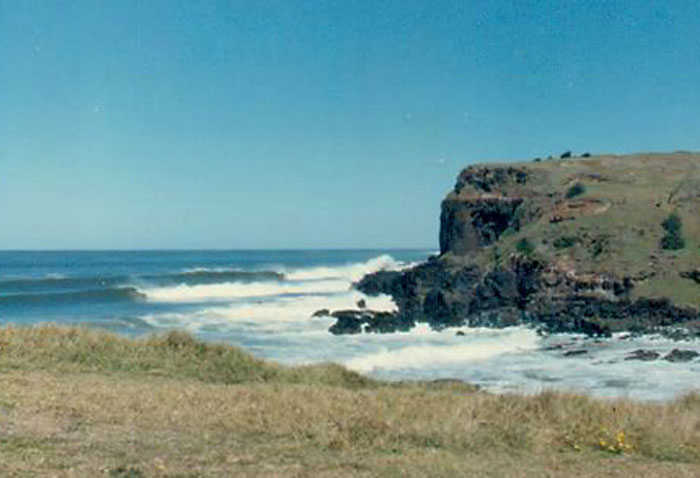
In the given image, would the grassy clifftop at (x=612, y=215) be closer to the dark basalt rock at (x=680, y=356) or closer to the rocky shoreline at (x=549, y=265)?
the rocky shoreline at (x=549, y=265)

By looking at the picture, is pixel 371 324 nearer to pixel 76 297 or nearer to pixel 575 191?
pixel 575 191

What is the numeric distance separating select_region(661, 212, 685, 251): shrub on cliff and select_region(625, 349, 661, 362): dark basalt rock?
19.0 meters

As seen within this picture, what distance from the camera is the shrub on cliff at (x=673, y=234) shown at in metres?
49.5

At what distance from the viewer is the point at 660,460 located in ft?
35.4

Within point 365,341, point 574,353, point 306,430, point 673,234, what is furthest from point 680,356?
point 306,430

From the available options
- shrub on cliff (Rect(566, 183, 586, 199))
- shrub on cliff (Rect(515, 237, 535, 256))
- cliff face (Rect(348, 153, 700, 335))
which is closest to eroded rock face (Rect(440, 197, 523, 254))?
cliff face (Rect(348, 153, 700, 335))

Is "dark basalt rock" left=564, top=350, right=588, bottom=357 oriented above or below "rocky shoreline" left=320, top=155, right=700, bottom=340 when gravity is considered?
below

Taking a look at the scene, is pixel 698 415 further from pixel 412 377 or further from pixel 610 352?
pixel 610 352

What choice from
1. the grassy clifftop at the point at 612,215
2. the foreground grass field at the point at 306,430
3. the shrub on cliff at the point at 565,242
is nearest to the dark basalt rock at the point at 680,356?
the grassy clifftop at the point at 612,215

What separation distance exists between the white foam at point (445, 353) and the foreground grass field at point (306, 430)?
15.2 meters

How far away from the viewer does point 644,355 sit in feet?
105

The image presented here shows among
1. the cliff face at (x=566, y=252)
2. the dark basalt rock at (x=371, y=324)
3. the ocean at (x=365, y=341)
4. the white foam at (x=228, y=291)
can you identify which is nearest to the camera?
the ocean at (x=365, y=341)

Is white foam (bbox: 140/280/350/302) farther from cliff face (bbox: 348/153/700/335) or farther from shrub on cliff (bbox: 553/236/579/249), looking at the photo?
shrub on cliff (bbox: 553/236/579/249)

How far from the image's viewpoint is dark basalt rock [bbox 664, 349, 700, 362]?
3092cm
